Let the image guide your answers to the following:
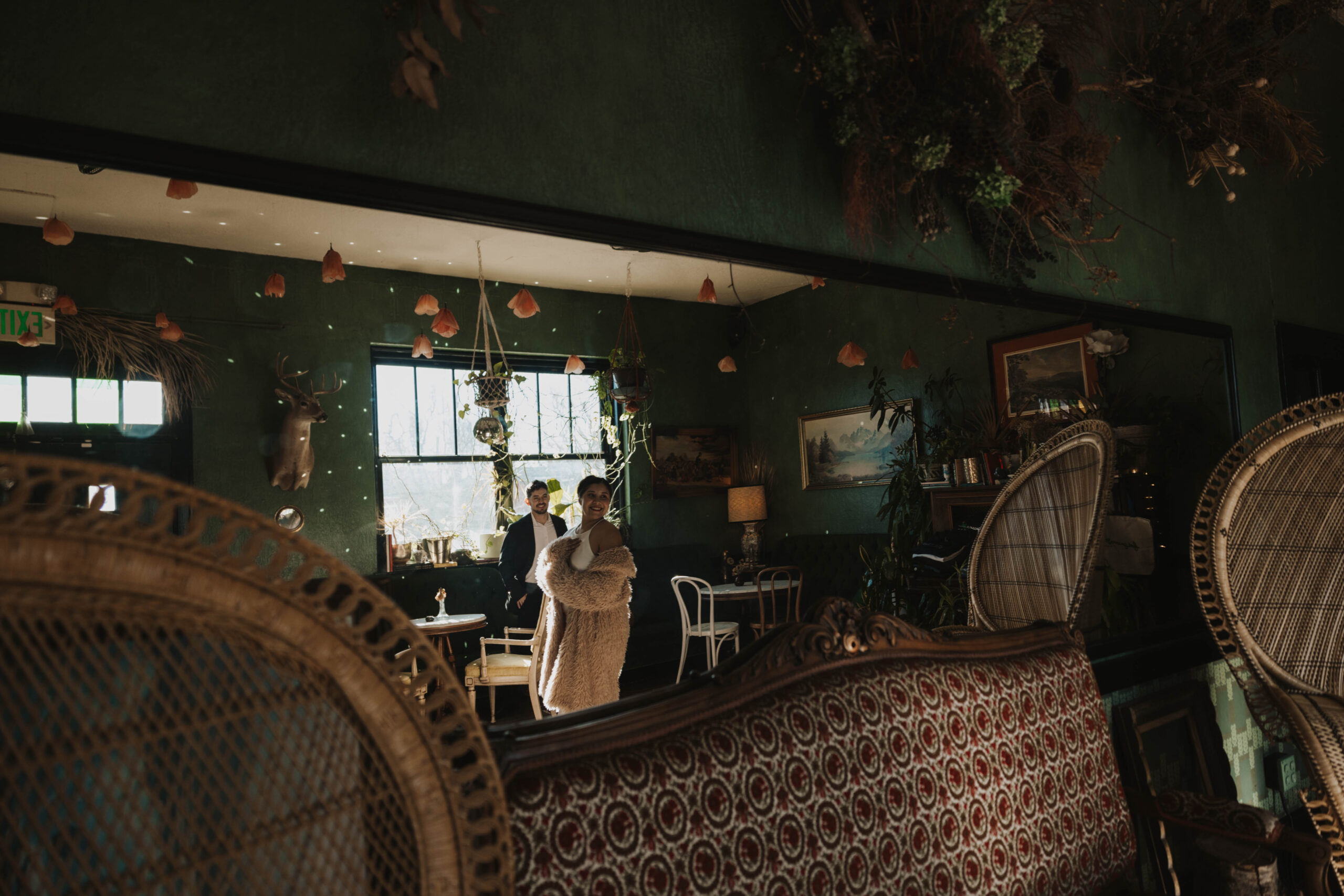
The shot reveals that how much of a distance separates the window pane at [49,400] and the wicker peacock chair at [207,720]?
18.5ft

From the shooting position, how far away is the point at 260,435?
5.95m

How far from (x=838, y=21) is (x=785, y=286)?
571cm

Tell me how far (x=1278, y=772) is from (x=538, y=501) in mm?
4110

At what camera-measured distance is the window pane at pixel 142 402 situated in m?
5.51

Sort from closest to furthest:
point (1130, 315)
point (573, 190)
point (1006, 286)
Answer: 1. point (573, 190)
2. point (1006, 286)
3. point (1130, 315)

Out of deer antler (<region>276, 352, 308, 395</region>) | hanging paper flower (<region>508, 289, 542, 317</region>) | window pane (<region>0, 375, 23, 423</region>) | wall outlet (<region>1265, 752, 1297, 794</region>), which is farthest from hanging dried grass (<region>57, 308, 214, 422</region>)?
wall outlet (<region>1265, 752, 1297, 794</region>)

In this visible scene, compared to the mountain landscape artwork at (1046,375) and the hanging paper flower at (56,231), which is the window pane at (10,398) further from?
the mountain landscape artwork at (1046,375)

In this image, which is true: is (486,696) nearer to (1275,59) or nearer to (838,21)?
(838,21)

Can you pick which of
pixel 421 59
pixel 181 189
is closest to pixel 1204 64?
pixel 421 59

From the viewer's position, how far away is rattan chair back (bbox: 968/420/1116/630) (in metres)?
2.42

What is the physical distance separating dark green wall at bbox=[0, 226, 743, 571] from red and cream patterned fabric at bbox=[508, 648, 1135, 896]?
5343 mm

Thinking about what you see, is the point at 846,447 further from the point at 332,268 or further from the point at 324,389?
the point at 332,268

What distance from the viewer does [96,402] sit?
17.9ft

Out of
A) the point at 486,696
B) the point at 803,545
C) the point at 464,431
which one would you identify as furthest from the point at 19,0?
the point at 803,545
